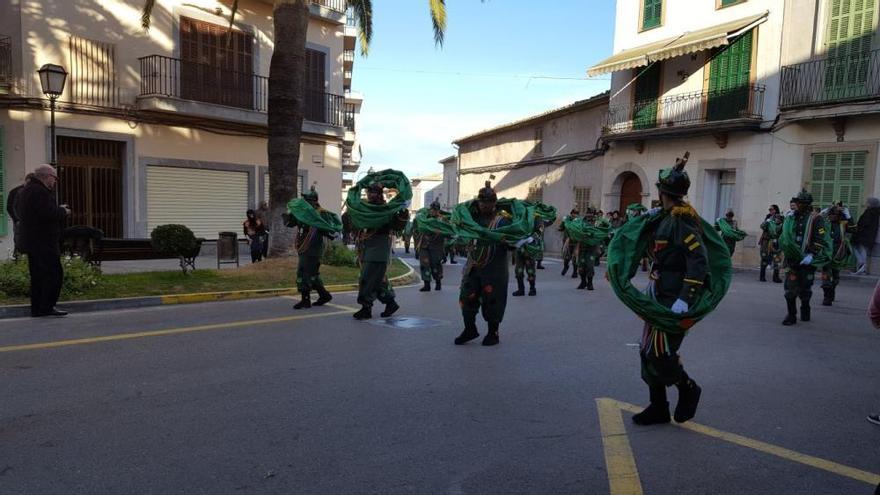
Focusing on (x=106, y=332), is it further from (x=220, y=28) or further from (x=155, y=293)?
(x=220, y=28)

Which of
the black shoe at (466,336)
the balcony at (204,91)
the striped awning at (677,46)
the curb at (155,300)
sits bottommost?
the curb at (155,300)

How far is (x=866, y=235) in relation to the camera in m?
16.5

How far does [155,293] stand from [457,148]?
103 ft

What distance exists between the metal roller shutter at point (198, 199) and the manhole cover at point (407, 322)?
12.0m

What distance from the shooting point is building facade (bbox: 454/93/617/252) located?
85.9ft

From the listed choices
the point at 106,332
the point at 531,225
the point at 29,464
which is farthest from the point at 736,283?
the point at 29,464

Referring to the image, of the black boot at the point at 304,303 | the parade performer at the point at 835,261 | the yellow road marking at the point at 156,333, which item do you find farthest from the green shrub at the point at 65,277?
the parade performer at the point at 835,261

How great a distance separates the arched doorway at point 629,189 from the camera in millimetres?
23891

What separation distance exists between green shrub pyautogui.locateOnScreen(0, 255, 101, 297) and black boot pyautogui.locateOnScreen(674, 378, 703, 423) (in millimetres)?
8227

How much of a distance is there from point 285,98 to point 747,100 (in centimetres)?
1396

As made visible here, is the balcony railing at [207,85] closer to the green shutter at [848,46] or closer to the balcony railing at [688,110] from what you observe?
the balcony railing at [688,110]

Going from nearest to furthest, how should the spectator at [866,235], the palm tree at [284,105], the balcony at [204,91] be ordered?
1. the palm tree at [284,105]
2. the spectator at [866,235]
3. the balcony at [204,91]

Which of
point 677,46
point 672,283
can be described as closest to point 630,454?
point 672,283

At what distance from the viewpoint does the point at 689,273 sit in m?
4.30
